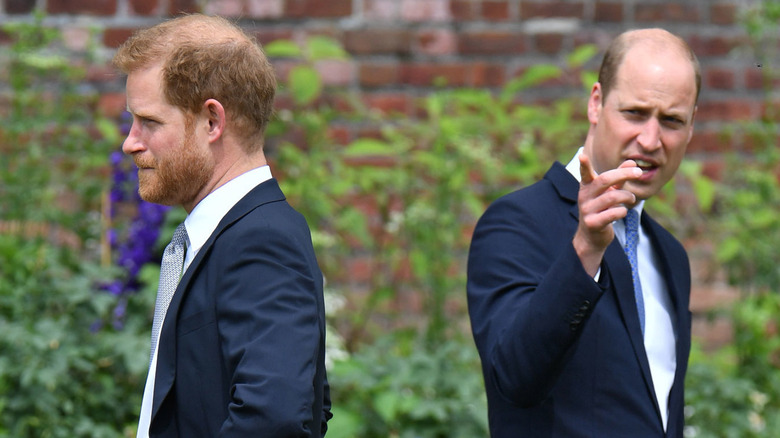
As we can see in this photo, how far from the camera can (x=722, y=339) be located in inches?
181

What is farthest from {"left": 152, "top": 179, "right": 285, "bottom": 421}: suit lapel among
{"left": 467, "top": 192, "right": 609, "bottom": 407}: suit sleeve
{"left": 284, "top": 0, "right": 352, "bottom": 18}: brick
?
{"left": 284, "top": 0, "right": 352, "bottom": 18}: brick

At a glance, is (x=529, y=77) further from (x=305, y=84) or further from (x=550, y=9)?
(x=305, y=84)

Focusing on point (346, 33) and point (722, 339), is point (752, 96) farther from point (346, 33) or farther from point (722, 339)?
point (346, 33)

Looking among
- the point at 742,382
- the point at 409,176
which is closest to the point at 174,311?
the point at 409,176

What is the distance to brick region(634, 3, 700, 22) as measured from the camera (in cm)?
455

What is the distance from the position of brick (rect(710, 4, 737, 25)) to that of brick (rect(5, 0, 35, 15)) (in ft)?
9.73

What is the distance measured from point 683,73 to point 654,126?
149mm

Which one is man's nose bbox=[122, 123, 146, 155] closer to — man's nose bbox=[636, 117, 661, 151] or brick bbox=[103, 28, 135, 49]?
man's nose bbox=[636, 117, 661, 151]

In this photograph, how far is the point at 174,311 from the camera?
1.91 meters

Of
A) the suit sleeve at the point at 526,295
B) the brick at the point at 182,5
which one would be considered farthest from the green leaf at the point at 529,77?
the suit sleeve at the point at 526,295

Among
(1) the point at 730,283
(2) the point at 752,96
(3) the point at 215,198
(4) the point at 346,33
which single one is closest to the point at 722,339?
(1) the point at 730,283

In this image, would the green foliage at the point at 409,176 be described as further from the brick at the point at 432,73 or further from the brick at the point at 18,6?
the brick at the point at 18,6

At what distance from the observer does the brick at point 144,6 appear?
4.32 metres

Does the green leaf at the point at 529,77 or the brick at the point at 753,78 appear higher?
the green leaf at the point at 529,77
